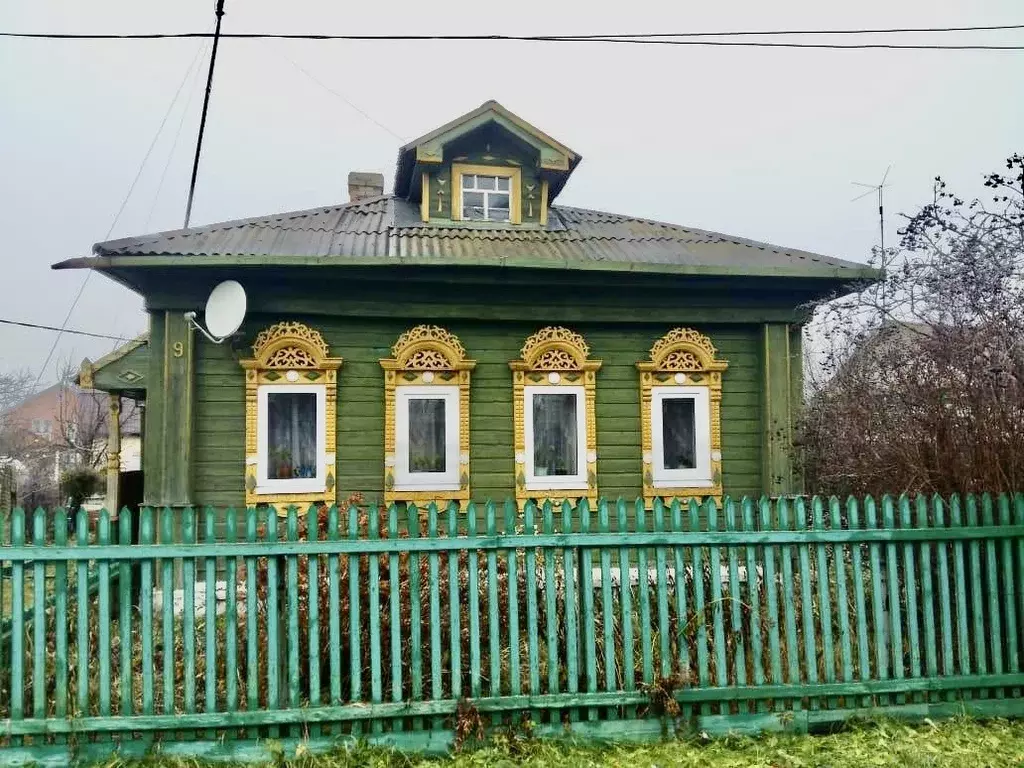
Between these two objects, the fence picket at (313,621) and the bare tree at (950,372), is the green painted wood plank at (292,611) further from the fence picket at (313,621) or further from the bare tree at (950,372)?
the bare tree at (950,372)

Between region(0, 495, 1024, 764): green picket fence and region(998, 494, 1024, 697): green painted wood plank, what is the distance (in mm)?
16

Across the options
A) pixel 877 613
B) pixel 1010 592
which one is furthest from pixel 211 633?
pixel 1010 592

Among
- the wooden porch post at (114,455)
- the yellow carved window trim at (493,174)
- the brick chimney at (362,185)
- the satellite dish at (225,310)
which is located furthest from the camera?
the brick chimney at (362,185)

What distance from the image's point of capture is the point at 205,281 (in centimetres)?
736

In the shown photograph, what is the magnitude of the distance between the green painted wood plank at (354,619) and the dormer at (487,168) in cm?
583

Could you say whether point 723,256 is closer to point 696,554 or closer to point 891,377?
point 891,377

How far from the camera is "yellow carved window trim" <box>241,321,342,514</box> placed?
749 centimetres

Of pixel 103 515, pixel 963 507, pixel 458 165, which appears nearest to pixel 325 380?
pixel 458 165

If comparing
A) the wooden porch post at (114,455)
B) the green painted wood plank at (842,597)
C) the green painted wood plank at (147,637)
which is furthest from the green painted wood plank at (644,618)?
the wooden porch post at (114,455)

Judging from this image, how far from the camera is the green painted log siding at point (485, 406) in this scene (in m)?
7.54

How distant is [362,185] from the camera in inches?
475

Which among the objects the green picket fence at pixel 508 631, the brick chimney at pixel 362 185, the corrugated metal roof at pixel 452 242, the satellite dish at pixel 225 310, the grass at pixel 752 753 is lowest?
the grass at pixel 752 753

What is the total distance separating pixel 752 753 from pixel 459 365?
5.00m

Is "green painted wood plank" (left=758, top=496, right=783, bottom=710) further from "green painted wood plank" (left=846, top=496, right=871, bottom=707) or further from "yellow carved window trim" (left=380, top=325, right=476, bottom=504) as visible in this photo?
"yellow carved window trim" (left=380, top=325, right=476, bottom=504)
